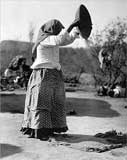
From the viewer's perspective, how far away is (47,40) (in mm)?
5332

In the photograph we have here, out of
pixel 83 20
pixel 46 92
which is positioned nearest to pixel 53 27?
pixel 83 20

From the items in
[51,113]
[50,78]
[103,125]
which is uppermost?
[50,78]

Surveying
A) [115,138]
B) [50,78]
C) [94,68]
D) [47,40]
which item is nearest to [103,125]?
[115,138]

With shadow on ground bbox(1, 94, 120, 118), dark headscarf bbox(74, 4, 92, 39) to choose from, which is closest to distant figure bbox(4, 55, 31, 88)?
shadow on ground bbox(1, 94, 120, 118)

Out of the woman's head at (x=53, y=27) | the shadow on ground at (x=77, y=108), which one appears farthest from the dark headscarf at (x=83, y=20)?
the shadow on ground at (x=77, y=108)

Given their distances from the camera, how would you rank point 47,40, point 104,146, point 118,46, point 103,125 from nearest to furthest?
point 104,146 < point 47,40 < point 103,125 < point 118,46

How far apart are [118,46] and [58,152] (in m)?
12.1

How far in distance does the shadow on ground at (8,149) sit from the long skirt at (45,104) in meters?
0.59

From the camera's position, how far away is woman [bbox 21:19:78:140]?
5367 mm

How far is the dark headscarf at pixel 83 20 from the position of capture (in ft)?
17.0

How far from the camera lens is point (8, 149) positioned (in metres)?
4.74

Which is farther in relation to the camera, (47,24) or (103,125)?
(103,125)

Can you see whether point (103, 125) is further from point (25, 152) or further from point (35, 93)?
point (25, 152)

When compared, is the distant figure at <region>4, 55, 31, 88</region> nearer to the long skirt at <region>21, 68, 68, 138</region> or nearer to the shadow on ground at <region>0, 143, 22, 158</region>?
the long skirt at <region>21, 68, 68, 138</region>
